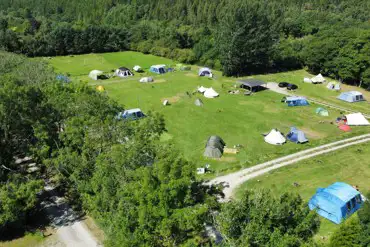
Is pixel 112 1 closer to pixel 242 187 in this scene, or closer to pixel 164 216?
pixel 242 187

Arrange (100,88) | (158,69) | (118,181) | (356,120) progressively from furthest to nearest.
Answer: (158,69), (100,88), (356,120), (118,181)

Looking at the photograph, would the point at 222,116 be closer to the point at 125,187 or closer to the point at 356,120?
the point at 356,120

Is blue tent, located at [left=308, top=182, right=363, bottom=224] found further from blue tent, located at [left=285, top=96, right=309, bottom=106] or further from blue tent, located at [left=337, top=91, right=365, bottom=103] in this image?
blue tent, located at [left=337, top=91, right=365, bottom=103]

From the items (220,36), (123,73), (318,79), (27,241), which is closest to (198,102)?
(123,73)

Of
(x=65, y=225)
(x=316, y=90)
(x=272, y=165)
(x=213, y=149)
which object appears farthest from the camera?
(x=316, y=90)

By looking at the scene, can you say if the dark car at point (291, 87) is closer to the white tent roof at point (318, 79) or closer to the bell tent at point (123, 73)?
the white tent roof at point (318, 79)

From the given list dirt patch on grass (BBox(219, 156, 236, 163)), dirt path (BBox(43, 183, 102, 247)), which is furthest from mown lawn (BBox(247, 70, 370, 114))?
dirt path (BBox(43, 183, 102, 247))
